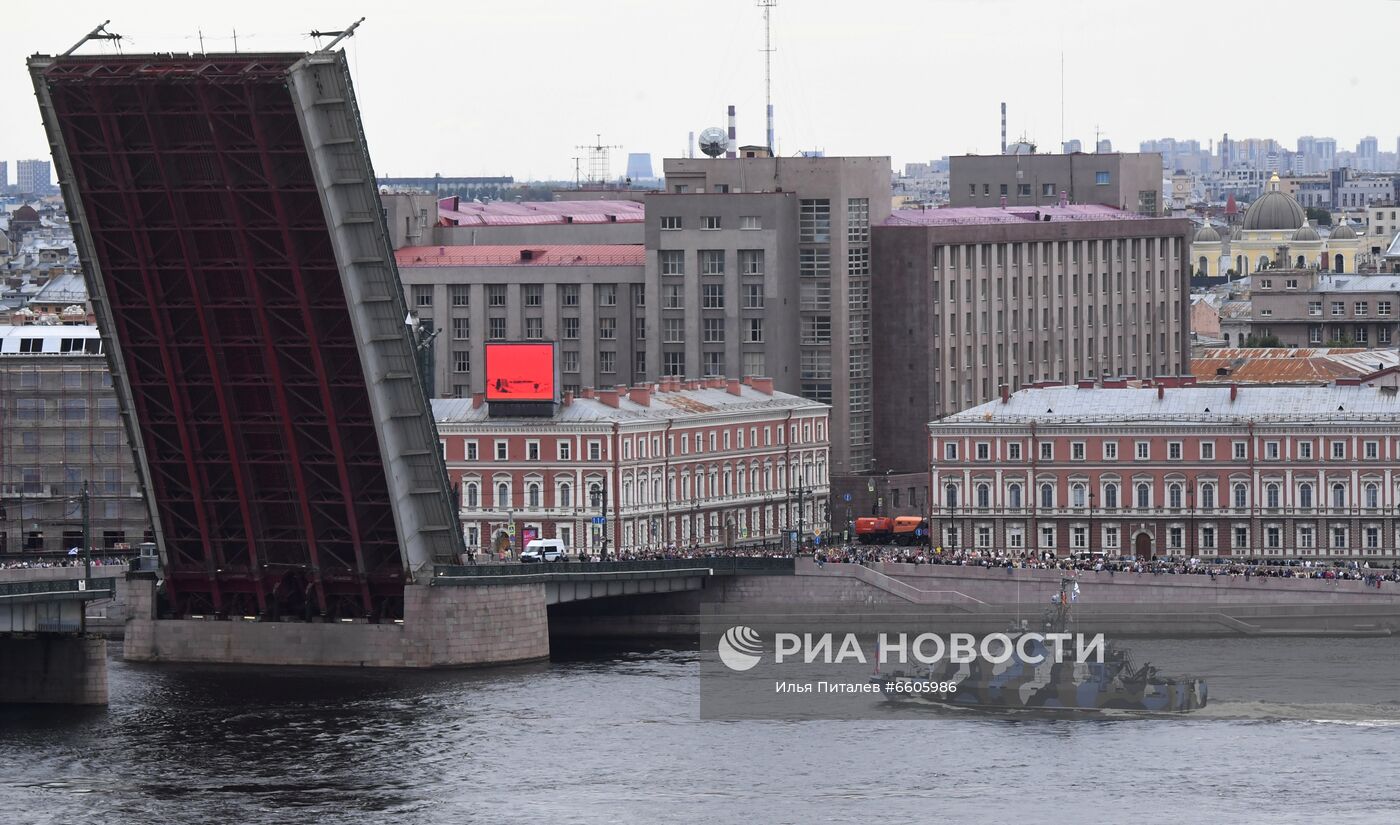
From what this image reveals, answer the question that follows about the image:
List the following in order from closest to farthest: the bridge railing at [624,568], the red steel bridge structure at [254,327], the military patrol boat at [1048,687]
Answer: the red steel bridge structure at [254,327] → the military patrol boat at [1048,687] → the bridge railing at [624,568]

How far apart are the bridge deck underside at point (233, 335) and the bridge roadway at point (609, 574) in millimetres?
1888

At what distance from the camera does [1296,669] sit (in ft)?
276

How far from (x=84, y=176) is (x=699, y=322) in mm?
44061

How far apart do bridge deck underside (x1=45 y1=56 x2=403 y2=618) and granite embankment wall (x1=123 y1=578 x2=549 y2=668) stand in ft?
1.78

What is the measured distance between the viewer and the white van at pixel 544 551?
9369 cm

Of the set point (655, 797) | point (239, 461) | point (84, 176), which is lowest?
point (655, 797)

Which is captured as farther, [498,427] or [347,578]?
[498,427]

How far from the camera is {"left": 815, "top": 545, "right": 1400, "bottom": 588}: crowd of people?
93250mm

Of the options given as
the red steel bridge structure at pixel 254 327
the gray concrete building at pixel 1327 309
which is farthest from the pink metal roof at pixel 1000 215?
the red steel bridge structure at pixel 254 327

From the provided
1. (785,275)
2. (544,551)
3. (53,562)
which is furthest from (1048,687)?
(785,275)

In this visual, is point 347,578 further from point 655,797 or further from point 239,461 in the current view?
point 655,797

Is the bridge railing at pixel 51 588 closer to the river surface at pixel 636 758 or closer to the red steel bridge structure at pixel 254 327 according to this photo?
the river surface at pixel 636 758

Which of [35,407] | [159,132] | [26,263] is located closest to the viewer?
[159,132]

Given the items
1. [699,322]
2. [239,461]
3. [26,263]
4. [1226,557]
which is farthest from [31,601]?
[26,263]
